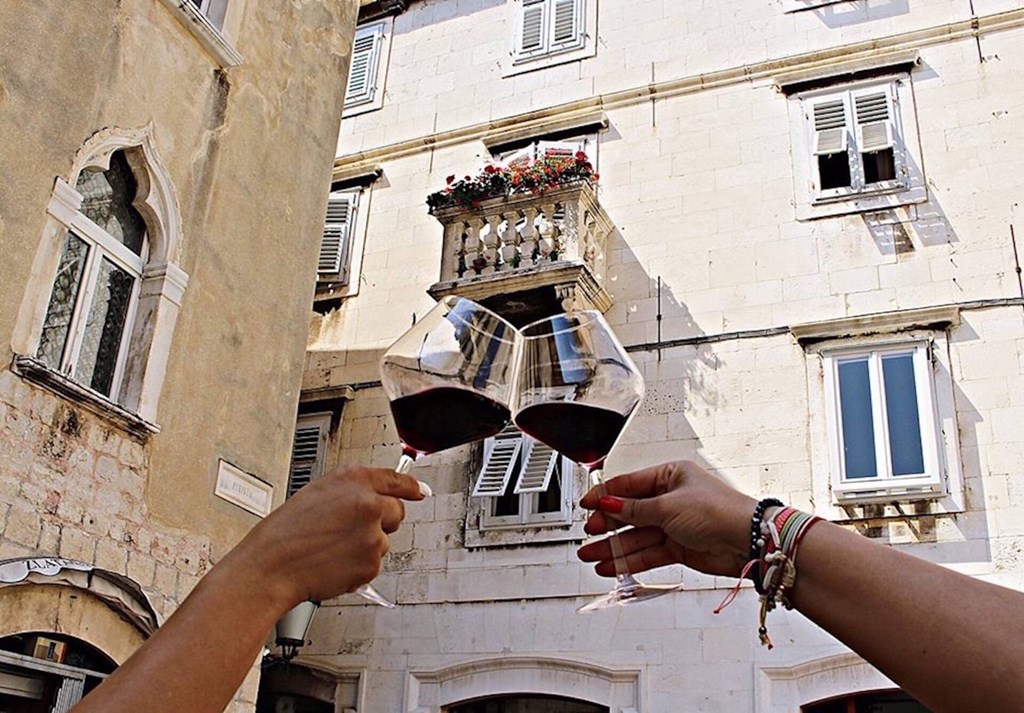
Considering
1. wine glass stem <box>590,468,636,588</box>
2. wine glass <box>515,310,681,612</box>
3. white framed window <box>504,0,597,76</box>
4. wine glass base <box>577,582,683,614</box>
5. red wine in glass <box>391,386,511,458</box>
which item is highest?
white framed window <box>504,0,597,76</box>

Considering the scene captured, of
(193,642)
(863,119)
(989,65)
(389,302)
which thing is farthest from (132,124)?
(989,65)

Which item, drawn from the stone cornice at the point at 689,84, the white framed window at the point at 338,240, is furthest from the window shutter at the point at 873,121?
the white framed window at the point at 338,240

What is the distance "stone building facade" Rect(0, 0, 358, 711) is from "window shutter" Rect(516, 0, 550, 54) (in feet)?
17.2

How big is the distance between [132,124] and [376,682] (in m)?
6.63

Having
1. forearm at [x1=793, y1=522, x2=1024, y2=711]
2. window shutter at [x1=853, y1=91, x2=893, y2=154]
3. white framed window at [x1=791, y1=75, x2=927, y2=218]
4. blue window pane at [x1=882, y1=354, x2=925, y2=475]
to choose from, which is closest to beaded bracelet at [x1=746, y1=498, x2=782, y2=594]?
forearm at [x1=793, y1=522, x2=1024, y2=711]

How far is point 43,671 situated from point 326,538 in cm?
592

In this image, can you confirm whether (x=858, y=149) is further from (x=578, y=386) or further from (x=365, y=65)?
(x=578, y=386)

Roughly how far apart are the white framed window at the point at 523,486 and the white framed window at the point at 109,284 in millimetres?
4523

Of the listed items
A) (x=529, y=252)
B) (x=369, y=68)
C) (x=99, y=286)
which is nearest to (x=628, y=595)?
(x=99, y=286)

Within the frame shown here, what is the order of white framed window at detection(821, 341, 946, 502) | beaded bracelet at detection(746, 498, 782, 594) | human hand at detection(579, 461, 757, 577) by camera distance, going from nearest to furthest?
beaded bracelet at detection(746, 498, 782, 594)
human hand at detection(579, 461, 757, 577)
white framed window at detection(821, 341, 946, 502)

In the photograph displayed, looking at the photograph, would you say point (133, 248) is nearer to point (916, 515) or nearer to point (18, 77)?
point (18, 77)

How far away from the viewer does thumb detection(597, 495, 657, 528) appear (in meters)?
1.99

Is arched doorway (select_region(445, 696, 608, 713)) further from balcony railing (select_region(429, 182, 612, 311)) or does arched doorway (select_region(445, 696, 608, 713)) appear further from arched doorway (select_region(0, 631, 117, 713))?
arched doorway (select_region(0, 631, 117, 713))

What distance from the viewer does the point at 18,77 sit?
6887 millimetres
